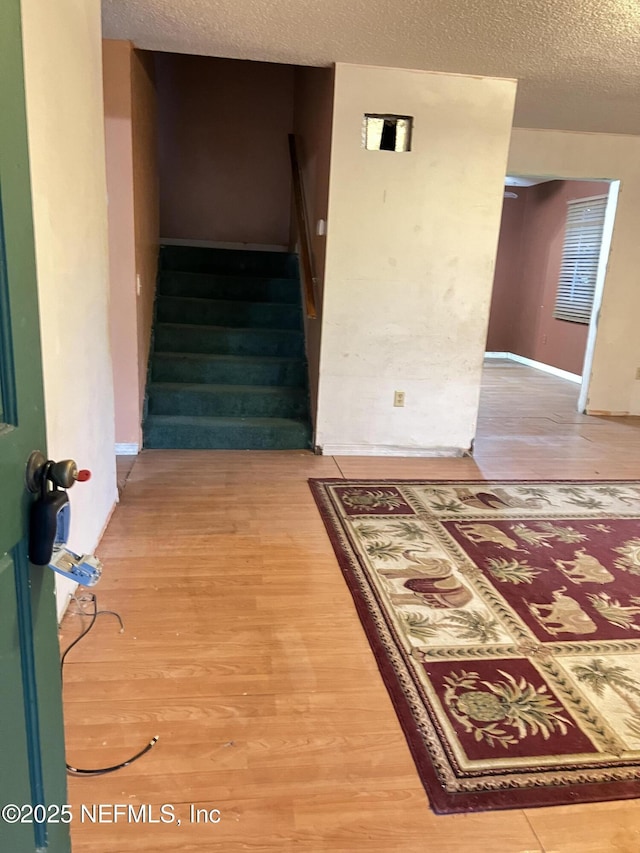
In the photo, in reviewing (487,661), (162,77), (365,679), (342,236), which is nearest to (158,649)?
(365,679)

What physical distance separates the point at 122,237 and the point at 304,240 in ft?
4.69

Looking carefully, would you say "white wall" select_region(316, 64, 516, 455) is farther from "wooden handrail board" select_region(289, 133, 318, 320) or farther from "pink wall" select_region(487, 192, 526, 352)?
"pink wall" select_region(487, 192, 526, 352)

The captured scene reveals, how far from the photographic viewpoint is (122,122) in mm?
3430

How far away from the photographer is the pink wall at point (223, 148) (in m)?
5.69

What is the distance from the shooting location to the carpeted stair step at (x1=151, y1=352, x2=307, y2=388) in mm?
4367

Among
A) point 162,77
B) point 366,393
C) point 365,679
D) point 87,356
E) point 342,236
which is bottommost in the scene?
point 365,679

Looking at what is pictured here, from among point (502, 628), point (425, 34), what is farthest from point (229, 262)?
point (502, 628)

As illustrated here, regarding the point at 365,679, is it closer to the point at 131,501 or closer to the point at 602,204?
the point at 131,501

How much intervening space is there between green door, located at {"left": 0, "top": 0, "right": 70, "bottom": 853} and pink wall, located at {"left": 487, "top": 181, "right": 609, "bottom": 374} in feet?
24.7

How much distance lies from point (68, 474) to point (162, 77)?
5.95 metres

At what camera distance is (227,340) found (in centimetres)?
462

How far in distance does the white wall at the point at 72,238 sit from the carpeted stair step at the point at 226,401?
130 cm

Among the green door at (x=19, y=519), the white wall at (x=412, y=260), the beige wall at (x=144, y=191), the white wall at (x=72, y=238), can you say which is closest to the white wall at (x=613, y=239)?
the white wall at (x=412, y=260)

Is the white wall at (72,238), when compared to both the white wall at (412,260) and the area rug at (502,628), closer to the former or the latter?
the area rug at (502,628)
